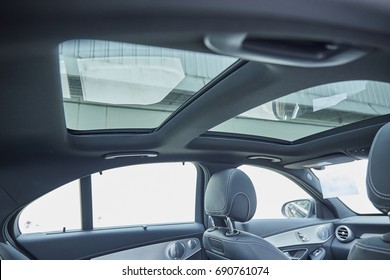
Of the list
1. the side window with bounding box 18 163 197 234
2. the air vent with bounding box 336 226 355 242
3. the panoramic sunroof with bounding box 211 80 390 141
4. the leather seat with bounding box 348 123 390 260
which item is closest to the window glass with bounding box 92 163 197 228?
the side window with bounding box 18 163 197 234

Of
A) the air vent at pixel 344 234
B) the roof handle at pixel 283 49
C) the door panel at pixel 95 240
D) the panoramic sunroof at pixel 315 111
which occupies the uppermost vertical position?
the panoramic sunroof at pixel 315 111

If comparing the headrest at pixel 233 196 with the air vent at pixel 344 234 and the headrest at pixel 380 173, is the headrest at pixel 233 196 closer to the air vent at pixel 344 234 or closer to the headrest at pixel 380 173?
the headrest at pixel 380 173

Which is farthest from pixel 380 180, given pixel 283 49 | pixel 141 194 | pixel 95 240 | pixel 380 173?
pixel 95 240

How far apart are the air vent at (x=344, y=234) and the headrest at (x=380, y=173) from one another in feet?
5.80

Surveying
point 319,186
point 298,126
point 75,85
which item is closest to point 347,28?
point 75,85

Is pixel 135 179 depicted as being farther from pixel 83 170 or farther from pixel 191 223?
pixel 191 223

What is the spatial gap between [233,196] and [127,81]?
89 cm

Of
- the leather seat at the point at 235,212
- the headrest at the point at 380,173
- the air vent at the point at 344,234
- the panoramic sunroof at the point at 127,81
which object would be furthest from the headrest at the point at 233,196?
the air vent at the point at 344,234

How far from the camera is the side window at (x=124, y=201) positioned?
6.84ft

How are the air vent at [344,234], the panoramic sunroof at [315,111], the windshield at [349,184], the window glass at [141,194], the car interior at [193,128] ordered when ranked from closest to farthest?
the car interior at [193,128], the panoramic sunroof at [315,111], the window glass at [141,194], the windshield at [349,184], the air vent at [344,234]

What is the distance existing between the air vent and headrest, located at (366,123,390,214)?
1.77 m

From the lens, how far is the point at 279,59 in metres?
0.87

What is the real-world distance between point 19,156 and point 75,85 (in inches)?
24.0

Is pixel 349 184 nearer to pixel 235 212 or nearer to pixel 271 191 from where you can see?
pixel 271 191
